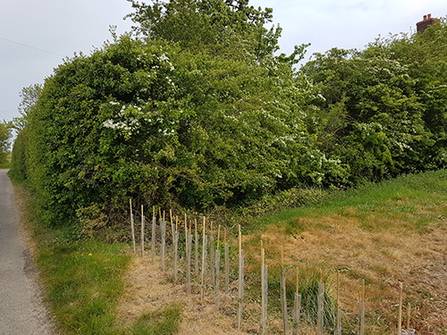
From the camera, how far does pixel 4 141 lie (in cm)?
4228

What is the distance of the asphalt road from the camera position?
381 cm

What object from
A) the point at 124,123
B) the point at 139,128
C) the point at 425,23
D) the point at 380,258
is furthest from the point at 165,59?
the point at 425,23

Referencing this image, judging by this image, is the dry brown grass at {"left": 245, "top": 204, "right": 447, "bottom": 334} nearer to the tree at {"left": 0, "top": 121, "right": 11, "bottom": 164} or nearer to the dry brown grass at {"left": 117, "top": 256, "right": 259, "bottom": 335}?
the dry brown grass at {"left": 117, "top": 256, "right": 259, "bottom": 335}

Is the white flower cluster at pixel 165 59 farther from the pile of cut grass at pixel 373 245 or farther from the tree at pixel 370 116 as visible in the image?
the tree at pixel 370 116

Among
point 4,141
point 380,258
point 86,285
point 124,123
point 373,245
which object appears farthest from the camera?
point 4,141

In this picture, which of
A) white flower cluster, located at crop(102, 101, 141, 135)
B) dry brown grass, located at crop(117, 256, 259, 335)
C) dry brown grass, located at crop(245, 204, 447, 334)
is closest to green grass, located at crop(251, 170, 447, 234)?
dry brown grass, located at crop(245, 204, 447, 334)

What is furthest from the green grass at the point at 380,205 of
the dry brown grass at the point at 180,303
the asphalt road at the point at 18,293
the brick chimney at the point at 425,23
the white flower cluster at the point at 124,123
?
the brick chimney at the point at 425,23

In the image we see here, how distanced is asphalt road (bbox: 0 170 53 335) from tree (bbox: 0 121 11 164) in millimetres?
41042

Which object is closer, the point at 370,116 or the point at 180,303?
the point at 180,303

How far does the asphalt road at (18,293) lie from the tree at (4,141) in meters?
41.0

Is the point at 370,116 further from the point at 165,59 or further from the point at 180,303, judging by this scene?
the point at 180,303

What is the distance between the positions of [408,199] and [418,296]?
21.0 ft

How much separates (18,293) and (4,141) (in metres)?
46.5

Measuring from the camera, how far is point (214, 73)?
7.49 m
